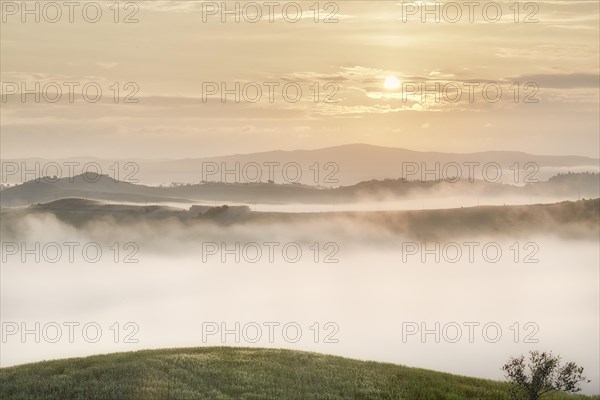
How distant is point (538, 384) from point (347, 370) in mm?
13321

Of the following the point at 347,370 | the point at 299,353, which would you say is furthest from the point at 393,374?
the point at 299,353

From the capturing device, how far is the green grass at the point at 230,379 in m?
49.1

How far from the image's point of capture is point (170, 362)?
A: 180 feet

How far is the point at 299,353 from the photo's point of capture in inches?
2350

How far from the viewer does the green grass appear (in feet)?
161

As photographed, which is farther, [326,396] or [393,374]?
[393,374]

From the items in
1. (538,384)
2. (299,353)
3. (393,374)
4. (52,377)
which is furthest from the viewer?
(299,353)

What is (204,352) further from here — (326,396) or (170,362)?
(326,396)

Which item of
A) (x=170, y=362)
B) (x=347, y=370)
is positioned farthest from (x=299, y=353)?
(x=170, y=362)

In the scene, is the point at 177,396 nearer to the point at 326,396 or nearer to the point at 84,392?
the point at 84,392

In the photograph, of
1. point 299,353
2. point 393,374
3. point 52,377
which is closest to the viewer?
point 52,377

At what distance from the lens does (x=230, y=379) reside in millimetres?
51406

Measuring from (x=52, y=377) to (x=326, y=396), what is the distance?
56.8 feet

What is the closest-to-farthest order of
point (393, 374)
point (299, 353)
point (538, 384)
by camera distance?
point (538, 384), point (393, 374), point (299, 353)
